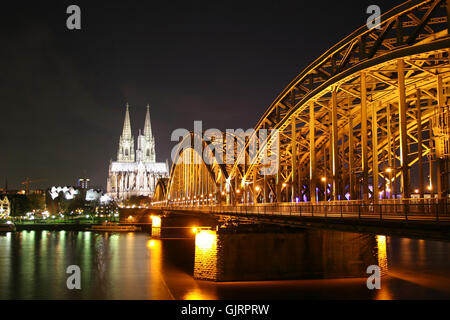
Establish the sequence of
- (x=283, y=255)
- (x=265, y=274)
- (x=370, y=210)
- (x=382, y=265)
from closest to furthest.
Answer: (x=370, y=210) → (x=265, y=274) → (x=283, y=255) → (x=382, y=265)

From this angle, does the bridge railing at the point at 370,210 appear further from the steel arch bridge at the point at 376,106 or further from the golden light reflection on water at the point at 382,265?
the golden light reflection on water at the point at 382,265

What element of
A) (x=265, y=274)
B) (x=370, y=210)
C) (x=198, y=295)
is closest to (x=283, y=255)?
(x=265, y=274)

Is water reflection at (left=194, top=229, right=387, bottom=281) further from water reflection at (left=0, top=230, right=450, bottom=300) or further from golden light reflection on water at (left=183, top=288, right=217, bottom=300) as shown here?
golden light reflection on water at (left=183, top=288, right=217, bottom=300)

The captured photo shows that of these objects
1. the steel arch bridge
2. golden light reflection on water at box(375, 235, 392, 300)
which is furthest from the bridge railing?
golden light reflection on water at box(375, 235, 392, 300)

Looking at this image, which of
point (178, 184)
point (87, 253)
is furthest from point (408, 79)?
point (178, 184)

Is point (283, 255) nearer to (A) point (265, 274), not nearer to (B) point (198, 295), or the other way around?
(A) point (265, 274)

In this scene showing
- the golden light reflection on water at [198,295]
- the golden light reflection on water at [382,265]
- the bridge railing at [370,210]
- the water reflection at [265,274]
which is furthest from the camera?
the water reflection at [265,274]

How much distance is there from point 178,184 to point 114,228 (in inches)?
875

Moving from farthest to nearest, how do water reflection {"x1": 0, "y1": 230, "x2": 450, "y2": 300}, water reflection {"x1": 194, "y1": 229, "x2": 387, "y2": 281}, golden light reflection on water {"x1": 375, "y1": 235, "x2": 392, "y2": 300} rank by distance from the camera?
1. water reflection {"x1": 194, "y1": 229, "x2": 387, "y2": 281}
2. water reflection {"x1": 0, "y1": 230, "x2": 450, "y2": 300}
3. golden light reflection on water {"x1": 375, "y1": 235, "x2": 392, "y2": 300}

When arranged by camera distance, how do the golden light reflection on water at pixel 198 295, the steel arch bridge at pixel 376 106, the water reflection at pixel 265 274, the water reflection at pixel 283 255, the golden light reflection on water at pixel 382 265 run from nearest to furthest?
the steel arch bridge at pixel 376 106
the golden light reflection on water at pixel 198 295
the golden light reflection on water at pixel 382 265
the water reflection at pixel 265 274
the water reflection at pixel 283 255

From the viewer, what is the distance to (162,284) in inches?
1430

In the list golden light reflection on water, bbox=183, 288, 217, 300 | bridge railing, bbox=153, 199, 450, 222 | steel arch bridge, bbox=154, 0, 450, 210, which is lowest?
golden light reflection on water, bbox=183, 288, 217, 300

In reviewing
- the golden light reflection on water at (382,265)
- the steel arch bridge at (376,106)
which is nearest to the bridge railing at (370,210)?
the steel arch bridge at (376,106)

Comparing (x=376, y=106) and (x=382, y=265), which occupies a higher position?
(x=376, y=106)
